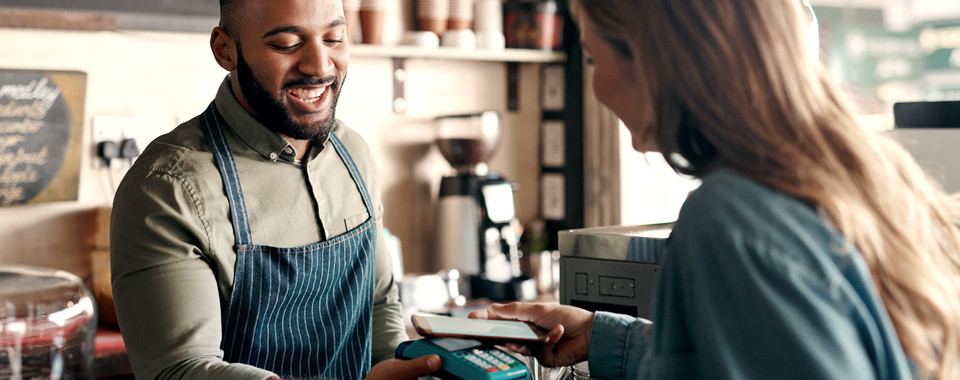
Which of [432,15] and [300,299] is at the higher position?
[432,15]

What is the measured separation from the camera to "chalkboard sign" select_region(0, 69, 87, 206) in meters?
2.46

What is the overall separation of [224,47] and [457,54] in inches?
68.3

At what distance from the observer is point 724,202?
0.71 meters

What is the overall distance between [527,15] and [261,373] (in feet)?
7.93

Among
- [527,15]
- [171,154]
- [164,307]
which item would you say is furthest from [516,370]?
[527,15]

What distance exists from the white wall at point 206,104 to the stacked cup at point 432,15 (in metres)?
0.16

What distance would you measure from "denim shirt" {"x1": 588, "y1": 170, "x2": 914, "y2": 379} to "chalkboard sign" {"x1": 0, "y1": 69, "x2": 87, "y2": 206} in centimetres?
225

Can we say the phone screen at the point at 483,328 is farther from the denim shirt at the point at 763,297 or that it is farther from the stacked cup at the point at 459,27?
the stacked cup at the point at 459,27

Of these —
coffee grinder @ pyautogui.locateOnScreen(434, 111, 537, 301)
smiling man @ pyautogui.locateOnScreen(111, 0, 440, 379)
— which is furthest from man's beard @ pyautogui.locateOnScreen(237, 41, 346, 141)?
coffee grinder @ pyautogui.locateOnScreen(434, 111, 537, 301)

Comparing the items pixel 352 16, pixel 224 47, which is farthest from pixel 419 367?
pixel 352 16

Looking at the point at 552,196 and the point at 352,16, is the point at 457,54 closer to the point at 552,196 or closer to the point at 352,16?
the point at 352,16

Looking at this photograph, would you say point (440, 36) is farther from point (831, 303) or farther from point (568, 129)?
point (831, 303)

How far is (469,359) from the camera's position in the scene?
3.59ft

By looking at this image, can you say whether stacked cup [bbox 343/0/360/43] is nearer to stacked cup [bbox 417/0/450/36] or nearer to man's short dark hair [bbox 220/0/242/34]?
stacked cup [bbox 417/0/450/36]
